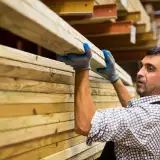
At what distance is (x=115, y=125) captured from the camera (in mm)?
1942

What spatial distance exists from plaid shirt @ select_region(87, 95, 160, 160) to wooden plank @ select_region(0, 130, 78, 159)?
0.21 metres

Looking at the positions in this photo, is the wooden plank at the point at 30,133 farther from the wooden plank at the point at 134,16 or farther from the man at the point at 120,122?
the wooden plank at the point at 134,16

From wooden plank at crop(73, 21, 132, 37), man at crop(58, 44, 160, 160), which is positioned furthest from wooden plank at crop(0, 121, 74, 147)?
wooden plank at crop(73, 21, 132, 37)

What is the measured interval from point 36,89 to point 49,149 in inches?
16.7

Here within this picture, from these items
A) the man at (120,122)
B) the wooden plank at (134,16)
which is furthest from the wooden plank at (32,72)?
the wooden plank at (134,16)

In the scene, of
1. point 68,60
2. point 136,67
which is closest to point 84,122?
point 68,60

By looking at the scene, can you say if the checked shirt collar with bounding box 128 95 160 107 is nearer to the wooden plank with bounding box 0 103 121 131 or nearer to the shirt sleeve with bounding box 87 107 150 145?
the shirt sleeve with bounding box 87 107 150 145

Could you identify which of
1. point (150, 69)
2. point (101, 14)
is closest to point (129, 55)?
point (101, 14)

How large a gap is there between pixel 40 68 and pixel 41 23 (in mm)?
528

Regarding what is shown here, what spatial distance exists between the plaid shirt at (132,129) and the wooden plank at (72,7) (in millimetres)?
1012

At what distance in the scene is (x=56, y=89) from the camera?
198cm

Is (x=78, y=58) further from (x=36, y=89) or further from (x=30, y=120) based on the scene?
(x=30, y=120)

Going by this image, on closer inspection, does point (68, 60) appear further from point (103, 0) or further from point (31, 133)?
point (103, 0)

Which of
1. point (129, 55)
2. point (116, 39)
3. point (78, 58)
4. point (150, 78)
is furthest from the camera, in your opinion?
point (129, 55)
